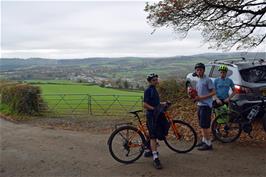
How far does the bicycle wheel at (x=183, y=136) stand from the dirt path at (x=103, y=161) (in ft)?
0.52

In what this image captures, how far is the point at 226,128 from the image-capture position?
8531mm

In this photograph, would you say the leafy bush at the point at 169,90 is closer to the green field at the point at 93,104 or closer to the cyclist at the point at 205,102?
the green field at the point at 93,104

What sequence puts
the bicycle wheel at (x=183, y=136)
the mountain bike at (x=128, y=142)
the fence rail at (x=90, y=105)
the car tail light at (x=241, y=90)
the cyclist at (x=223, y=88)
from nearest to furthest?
the mountain bike at (x=128, y=142) → the bicycle wheel at (x=183, y=136) → the cyclist at (x=223, y=88) → the car tail light at (x=241, y=90) → the fence rail at (x=90, y=105)

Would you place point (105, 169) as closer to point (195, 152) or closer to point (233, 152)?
point (195, 152)

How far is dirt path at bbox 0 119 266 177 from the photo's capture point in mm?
6656

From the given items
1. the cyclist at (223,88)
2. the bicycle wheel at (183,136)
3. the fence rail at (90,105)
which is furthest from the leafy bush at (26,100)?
the cyclist at (223,88)

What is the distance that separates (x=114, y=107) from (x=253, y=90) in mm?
6842

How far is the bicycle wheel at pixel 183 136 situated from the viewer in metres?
7.83

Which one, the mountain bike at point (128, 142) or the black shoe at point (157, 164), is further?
the mountain bike at point (128, 142)

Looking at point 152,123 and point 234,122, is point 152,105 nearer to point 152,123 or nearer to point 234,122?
point 152,123

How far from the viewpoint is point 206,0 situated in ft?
38.9

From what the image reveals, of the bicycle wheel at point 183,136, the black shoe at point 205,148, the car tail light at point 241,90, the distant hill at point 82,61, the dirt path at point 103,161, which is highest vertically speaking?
the distant hill at point 82,61

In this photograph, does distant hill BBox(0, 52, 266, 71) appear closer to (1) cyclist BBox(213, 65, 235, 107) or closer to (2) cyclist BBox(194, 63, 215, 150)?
(1) cyclist BBox(213, 65, 235, 107)

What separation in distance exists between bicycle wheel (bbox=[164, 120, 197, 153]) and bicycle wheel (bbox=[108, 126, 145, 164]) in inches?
27.2
